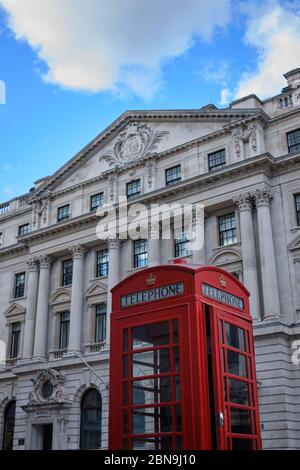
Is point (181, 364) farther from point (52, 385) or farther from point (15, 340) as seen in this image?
point (15, 340)

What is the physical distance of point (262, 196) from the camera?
28656 mm

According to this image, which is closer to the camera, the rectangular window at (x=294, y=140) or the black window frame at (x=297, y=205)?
the black window frame at (x=297, y=205)

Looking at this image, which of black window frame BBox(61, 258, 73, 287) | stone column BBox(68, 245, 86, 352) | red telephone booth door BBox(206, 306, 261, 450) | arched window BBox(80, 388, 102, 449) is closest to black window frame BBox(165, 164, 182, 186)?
stone column BBox(68, 245, 86, 352)

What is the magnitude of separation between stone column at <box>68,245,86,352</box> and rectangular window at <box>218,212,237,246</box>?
9.57m

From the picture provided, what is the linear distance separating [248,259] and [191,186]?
19.2 feet

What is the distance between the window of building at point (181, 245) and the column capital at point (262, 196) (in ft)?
15.5

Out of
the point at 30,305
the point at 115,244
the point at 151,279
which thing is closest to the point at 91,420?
the point at 30,305

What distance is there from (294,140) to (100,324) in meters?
15.3

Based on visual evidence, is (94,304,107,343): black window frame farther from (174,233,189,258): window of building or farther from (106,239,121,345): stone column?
(174,233,189,258): window of building

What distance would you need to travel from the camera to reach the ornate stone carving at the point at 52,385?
105 feet

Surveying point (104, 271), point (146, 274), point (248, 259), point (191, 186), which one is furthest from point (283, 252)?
point (146, 274)

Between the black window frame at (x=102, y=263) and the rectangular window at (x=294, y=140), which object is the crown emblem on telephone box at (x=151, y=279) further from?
the black window frame at (x=102, y=263)

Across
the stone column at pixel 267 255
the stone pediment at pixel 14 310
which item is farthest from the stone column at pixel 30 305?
the stone column at pixel 267 255
